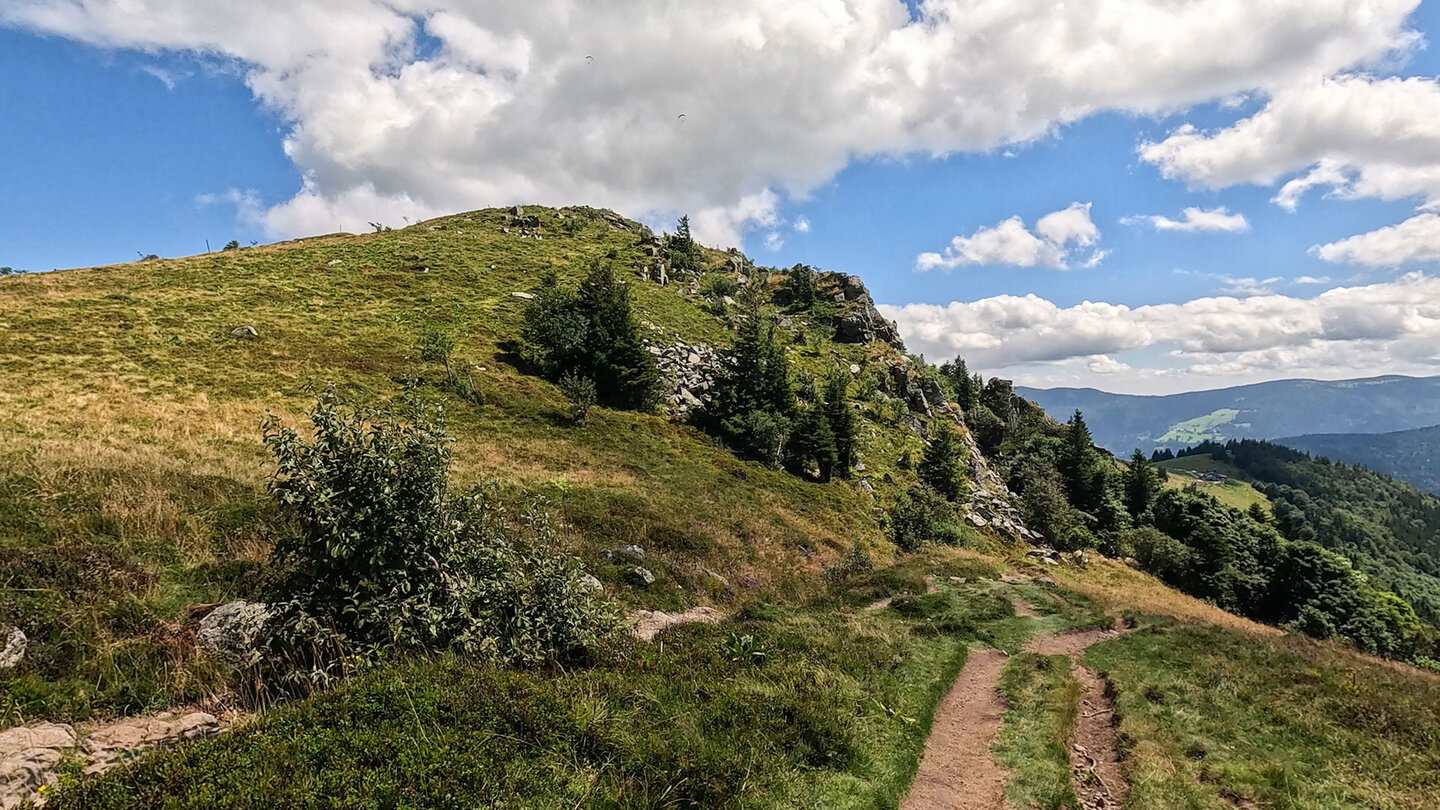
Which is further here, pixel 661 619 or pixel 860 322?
pixel 860 322

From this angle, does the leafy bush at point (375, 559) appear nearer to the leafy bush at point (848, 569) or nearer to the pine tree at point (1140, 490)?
the leafy bush at point (848, 569)

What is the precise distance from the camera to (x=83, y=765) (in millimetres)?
5891

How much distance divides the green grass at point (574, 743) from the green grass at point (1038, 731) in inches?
71.7

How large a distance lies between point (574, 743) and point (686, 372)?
56825 mm

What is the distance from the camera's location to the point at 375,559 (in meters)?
8.62

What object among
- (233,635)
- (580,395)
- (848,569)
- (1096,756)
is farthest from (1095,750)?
(580,395)

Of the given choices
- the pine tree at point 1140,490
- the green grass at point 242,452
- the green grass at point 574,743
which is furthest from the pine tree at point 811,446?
the pine tree at point 1140,490

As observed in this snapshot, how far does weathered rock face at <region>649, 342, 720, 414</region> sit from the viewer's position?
60062 millimetres

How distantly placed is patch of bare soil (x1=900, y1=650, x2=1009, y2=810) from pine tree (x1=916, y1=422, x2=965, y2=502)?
5166 centimetres

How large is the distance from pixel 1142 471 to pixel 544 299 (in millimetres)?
90749

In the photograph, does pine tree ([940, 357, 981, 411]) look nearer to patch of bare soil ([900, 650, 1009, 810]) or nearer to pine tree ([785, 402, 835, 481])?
pine tree ([785, 402, 835, 481])

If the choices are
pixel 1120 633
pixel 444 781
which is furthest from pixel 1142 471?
pixel 444 781

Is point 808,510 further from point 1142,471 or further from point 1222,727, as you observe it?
point 1142,471

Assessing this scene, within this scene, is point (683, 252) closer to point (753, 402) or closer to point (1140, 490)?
point (753, 402)
